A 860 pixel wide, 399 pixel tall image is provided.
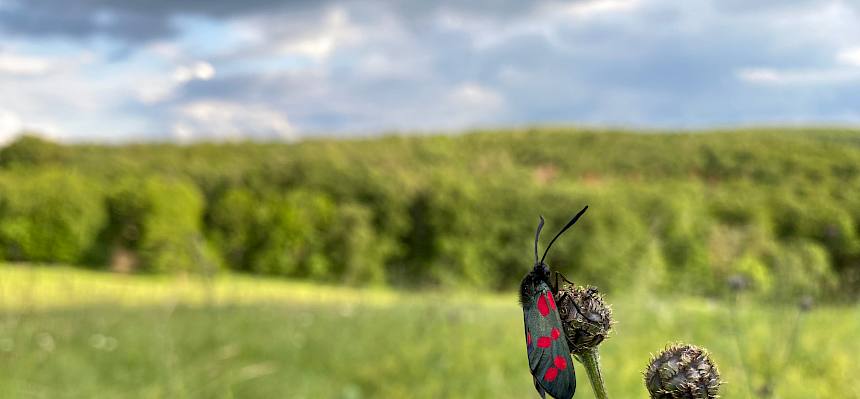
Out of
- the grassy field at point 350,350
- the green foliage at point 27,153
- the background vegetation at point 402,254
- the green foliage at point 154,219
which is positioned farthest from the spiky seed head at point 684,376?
the green foliage at point 27,153

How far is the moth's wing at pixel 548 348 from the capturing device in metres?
0.34

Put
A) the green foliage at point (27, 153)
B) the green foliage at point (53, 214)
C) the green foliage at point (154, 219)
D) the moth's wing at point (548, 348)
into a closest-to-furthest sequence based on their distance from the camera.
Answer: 1. the moth's wing at point (548, 348)
2. the green foliage at point (53, 214)
3. the green foliage at point (154, 219)
4. the green foliage at point (27, 153)

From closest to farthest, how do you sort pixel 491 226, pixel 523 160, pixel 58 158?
pixel 491 226 → pixel 58 158 → pixel 523 160

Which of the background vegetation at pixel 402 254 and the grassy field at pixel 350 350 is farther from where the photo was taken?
the background vegetation at pixel 402 254

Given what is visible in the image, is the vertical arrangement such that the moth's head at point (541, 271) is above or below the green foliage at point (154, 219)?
below

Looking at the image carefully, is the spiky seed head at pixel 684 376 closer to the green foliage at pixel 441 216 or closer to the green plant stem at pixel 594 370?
the green plant stem at pixel 594 370

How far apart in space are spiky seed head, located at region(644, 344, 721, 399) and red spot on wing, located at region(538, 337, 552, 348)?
0.07 metres

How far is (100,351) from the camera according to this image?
17.5 ft

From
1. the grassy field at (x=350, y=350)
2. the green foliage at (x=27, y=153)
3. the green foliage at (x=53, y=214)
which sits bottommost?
the grassy field at (x=350, y=350)

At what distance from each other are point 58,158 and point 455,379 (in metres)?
28.3

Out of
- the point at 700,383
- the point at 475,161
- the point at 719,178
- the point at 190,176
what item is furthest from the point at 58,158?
the point at 700,383

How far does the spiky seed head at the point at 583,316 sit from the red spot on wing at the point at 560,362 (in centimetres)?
6

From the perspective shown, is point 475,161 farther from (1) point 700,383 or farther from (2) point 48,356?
(1) point 700,383

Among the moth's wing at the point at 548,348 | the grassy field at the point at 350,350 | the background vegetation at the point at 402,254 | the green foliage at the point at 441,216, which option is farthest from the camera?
the green foliage at the point at 441,216
